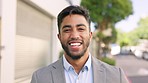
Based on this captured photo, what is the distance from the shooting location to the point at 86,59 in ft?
7.23

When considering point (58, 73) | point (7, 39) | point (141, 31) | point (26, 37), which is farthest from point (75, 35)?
point (141, 31)

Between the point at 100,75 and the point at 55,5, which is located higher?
the point at 55,5

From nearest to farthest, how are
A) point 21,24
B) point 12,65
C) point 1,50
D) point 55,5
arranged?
point 1,50, point 12,65, point 21,24, point 55,5

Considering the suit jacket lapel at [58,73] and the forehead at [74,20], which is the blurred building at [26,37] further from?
the forehead at [74,20]

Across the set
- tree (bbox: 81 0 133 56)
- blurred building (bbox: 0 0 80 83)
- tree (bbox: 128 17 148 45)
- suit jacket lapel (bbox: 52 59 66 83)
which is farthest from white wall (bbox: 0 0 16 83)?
tree (bbox: 128 17 148 45)

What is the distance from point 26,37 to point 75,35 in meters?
5.65

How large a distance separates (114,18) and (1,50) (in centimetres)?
1708

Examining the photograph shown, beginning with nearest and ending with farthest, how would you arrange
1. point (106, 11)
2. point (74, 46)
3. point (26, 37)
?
point (74, 46), point (26, 37), point (106, 11)

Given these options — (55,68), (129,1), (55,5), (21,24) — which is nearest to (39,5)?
(21,24)

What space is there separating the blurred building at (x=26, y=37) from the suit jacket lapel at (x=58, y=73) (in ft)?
9.77

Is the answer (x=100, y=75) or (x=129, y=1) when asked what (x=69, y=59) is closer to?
(x=100, y=75)

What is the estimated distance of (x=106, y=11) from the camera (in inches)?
824

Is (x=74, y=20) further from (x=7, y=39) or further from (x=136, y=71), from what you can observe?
(x=136, y=71)

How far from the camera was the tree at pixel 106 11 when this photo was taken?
20.4 metres
